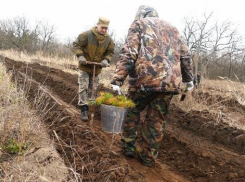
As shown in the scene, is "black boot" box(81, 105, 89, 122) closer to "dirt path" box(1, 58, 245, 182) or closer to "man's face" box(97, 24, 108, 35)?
"dirt path" box(1, 58, 245, 182)

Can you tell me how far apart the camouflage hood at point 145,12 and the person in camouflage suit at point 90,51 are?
5.42 feet

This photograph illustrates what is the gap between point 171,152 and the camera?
15.8 ft

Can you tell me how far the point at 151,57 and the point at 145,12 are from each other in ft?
2.48

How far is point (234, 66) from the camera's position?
31.3m

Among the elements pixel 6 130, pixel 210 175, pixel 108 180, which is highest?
pixel 6 130

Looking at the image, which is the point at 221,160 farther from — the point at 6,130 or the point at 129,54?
the point at 6,130

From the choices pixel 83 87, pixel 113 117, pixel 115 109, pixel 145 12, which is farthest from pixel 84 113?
pixel 145 12

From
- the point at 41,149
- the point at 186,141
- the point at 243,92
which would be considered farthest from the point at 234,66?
the point at 41,149

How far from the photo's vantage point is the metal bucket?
3.97m

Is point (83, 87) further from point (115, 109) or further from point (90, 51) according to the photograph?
point (115, 109)

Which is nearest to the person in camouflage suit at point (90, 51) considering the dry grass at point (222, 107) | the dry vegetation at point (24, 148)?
the dry vegetation at point (24, 148)

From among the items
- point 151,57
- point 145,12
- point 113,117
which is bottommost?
point 113,117

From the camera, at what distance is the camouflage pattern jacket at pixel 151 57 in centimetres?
350

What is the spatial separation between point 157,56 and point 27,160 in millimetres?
1914
